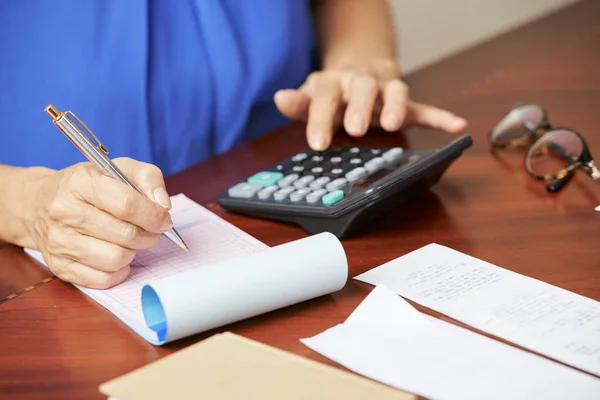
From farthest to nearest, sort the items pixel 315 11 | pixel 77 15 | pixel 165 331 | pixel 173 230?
pixel 315 11
pixel 77 15
pixel 173 230
pixel 165 331

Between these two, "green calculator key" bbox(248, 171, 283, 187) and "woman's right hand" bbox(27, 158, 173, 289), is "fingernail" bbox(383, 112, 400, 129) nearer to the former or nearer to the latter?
"green calculator key" bbox(248, 171, 283, 187)

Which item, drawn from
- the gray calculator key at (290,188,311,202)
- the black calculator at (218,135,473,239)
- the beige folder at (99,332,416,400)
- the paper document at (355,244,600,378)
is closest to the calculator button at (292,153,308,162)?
the black calculator at (218,135,473,239)

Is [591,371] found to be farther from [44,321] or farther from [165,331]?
[44,321]

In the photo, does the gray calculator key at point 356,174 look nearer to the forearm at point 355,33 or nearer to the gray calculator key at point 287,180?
the gray calculator key at point 287,180

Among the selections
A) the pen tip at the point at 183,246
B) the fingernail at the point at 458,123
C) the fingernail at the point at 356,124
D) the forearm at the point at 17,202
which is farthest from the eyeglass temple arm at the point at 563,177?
the forearm at the point at 17,202

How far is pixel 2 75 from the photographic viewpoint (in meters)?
0.97

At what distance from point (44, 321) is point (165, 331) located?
11 cm

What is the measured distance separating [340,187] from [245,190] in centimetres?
9

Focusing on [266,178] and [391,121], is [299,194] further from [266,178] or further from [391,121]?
[391,121]

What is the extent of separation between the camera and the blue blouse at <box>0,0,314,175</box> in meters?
0.96

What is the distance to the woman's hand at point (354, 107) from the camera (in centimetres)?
91

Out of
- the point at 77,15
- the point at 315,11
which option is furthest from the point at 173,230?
the point at 315,11

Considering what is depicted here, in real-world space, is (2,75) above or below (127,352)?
above

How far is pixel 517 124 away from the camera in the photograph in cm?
94
